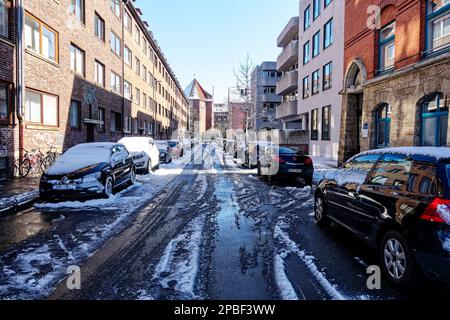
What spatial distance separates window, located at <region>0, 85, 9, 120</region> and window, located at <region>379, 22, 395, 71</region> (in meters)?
15.4

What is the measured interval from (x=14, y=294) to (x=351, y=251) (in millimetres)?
4351

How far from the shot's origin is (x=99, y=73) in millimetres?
20625

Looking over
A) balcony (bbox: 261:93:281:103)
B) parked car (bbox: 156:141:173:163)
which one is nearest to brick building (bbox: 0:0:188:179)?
parked car (bbox: 156:141:173:163)

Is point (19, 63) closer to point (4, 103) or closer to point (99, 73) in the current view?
point (4, 103)

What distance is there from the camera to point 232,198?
8.91m

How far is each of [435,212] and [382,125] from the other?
12.4 metres

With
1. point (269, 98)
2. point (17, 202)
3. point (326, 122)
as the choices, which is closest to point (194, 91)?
point (269, 98)

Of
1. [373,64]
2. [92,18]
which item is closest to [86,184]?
[373,64]

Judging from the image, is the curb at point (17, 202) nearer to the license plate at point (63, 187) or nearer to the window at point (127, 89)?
the license plate at point (63, 187)

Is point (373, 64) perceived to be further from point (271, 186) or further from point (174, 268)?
point (174, 268)

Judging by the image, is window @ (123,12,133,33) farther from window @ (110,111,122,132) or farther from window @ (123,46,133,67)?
window @ (110,111,122,132)

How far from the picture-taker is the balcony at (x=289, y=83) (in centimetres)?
3082

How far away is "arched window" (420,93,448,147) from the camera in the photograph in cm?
1051
